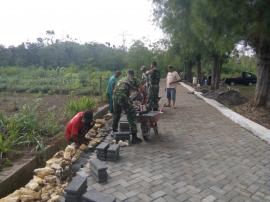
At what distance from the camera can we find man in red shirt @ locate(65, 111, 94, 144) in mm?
6770

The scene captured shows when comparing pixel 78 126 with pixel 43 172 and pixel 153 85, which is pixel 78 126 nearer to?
pixel 43 172

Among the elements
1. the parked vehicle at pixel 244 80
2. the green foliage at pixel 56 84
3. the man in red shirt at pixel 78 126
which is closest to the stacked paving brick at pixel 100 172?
the man in red shirt at pixel 78 126

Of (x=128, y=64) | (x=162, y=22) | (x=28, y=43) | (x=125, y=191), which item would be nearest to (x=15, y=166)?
(x=125, y=191)

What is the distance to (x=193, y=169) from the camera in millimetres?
5750

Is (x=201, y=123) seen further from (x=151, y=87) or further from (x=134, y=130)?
(x=134, y=130)

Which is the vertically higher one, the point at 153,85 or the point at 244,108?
the point at 153,85

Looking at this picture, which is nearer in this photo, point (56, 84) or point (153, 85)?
point (153, 85)

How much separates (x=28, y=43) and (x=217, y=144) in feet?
131

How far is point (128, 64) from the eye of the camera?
128ft

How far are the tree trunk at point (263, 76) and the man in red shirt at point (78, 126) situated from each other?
26.6 feet

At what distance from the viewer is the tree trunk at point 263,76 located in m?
12.2

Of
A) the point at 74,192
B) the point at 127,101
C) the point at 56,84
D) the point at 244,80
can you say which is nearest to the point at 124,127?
the point at 127,101

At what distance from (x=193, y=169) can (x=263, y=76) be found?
802cm

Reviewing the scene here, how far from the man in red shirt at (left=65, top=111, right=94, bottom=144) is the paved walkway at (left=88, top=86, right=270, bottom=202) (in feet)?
3.15
